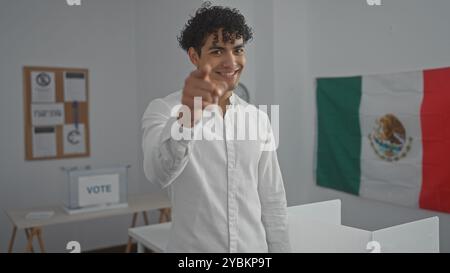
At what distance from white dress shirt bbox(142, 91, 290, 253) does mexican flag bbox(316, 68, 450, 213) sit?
1.55 meters

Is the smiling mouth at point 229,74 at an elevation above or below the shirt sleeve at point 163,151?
above

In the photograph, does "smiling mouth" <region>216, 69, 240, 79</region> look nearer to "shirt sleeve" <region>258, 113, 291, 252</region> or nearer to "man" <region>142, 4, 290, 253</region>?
"man" <region>142, 4, 290, 253</region>

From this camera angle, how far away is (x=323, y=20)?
2557 millimetres

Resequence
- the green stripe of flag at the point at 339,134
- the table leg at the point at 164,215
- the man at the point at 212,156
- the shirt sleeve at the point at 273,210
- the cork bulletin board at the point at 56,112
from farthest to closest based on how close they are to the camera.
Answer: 1. the cork bulletin board at the point at 56,112
2. the table leg at the point at 164,215
3. the green stripe of flag at the point at 339,134
4. the shirt sleeve at the point at 273,210
5. the man at the point at 212,156

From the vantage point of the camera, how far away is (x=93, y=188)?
2.32 meters

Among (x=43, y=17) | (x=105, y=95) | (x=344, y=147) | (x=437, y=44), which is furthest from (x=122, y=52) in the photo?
(x=437, y=44)

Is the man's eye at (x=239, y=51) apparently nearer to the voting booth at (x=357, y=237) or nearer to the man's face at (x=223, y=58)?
the man's face at (x=223, y=58)

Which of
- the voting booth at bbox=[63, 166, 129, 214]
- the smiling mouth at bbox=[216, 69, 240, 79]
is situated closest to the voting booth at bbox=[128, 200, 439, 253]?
the smiling mouth at bbox=[216, 69, 240, 79]

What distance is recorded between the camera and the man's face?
0.58 m

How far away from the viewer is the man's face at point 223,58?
0.58m

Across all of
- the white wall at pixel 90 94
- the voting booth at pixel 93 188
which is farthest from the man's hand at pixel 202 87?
the white wall at pixel 90 94

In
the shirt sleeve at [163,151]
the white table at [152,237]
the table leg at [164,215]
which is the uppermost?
the shirt sleeve at [163,151]
